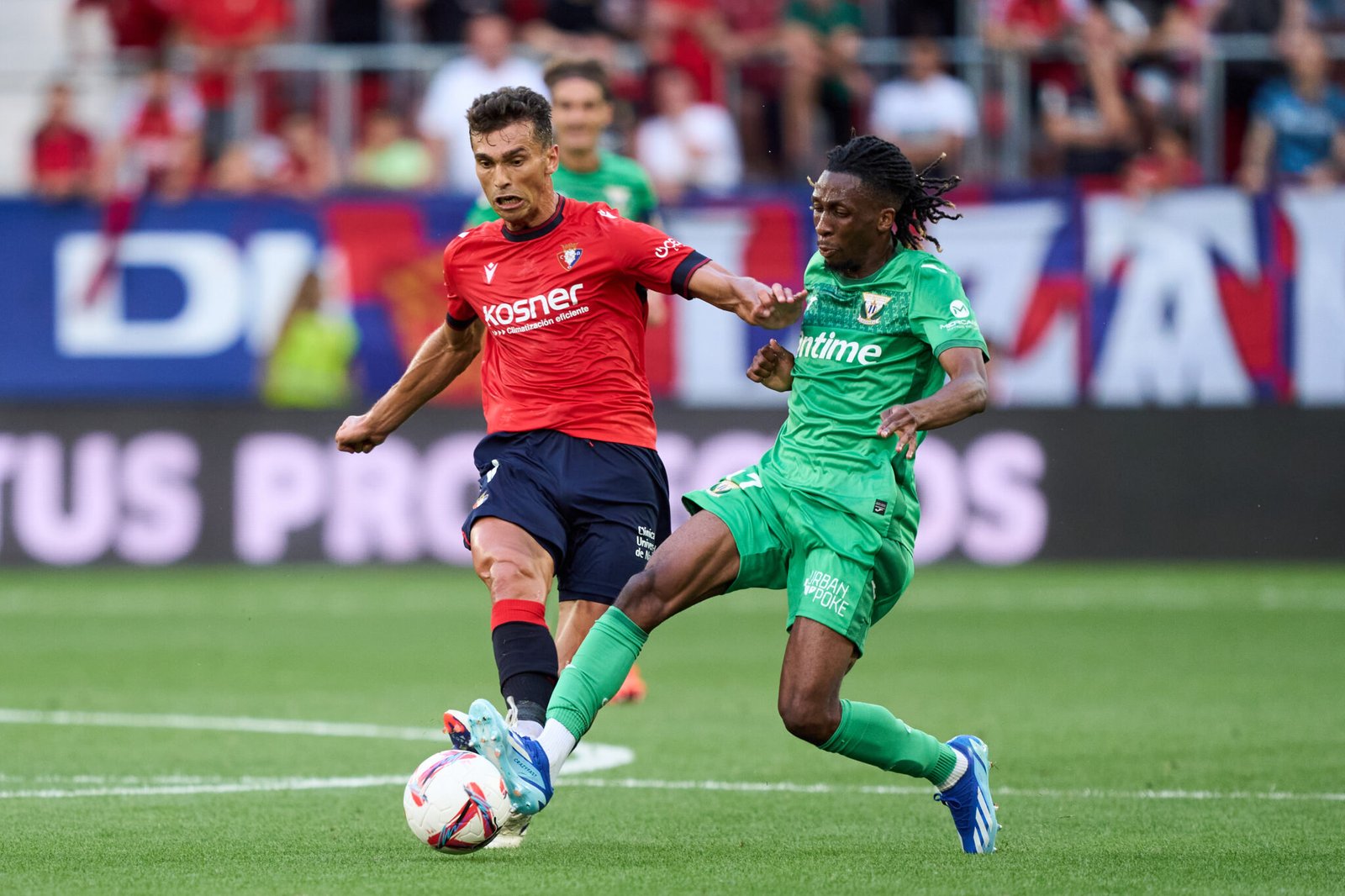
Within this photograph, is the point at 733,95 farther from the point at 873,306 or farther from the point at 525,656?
the point at 525,656

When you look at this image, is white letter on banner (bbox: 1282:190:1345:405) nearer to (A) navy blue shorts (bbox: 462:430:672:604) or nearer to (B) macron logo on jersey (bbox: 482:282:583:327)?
(A) navy blue shorts (bbox: 462:430:672:604)

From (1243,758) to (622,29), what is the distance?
11.7m

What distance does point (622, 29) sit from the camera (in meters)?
18.5

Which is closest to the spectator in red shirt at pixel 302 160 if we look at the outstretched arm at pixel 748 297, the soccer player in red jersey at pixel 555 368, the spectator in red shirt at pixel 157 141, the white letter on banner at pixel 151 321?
the spectator in red shirt at pixel 157 141

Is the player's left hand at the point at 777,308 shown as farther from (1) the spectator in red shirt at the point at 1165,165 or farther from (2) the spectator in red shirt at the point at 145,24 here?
(2) the spectator in red shirt at the point at 145,24

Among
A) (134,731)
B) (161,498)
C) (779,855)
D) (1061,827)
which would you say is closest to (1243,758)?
(1061,827)

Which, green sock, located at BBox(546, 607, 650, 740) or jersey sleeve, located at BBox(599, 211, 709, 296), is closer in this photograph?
green sock, located at BBox(546, 607, 650, 740)

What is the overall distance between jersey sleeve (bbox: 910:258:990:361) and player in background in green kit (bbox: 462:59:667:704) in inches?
125

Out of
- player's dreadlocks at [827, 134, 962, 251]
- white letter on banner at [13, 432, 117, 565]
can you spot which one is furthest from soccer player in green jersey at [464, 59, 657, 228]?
white letter on banner at [13, 432, 117, 565]

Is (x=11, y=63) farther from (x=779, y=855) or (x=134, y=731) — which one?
(x=779, y=855)

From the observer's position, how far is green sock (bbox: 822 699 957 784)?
612cm

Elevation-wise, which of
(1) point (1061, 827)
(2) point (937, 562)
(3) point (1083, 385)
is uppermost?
(1) point (1061, 827)

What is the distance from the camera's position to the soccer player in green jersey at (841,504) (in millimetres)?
6051

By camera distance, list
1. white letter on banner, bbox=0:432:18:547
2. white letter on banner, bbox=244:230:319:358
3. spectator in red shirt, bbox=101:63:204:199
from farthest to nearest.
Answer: spectator in red shirt, bbox=101:63:204:199 → white letter on banner, bbox=244:230:319:358 → white letter on banner, bbox=0:432:18:547
